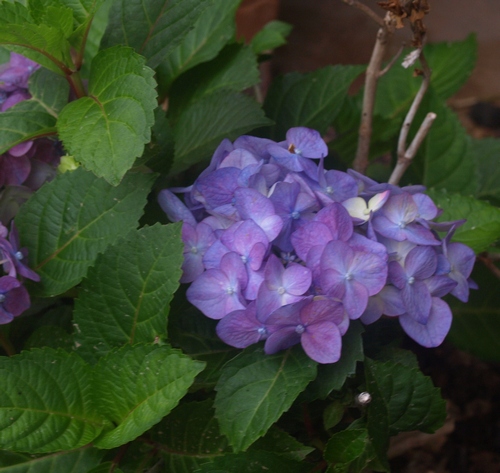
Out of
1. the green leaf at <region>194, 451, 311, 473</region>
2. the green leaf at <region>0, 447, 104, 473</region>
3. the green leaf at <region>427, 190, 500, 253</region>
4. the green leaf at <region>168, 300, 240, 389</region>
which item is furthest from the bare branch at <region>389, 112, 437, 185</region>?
the green leaf at <region>0, 447, 104, 473</region>

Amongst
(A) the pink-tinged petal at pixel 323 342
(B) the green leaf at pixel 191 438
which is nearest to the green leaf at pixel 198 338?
(B) the green leaf at pixel 191 438

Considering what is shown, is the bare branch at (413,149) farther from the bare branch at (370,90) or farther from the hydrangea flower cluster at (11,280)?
the hydrangea flower cluster at (11,280)

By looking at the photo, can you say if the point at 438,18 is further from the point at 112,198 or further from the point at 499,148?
the point at 112,198

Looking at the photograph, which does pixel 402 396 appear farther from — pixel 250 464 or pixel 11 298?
pixel 11 298

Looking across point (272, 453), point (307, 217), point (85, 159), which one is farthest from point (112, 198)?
point (272, 453)

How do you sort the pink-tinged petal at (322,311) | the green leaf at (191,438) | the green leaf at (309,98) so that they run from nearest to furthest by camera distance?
the pink-tinged petal at (322,311), the green leaf at (191,438), the green leaf at (309,98)

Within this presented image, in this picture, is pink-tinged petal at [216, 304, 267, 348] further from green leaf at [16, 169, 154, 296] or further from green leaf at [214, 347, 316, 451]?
green leaf at [16, 169, 154, 296]

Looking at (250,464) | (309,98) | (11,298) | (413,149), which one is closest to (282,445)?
(250,464)
